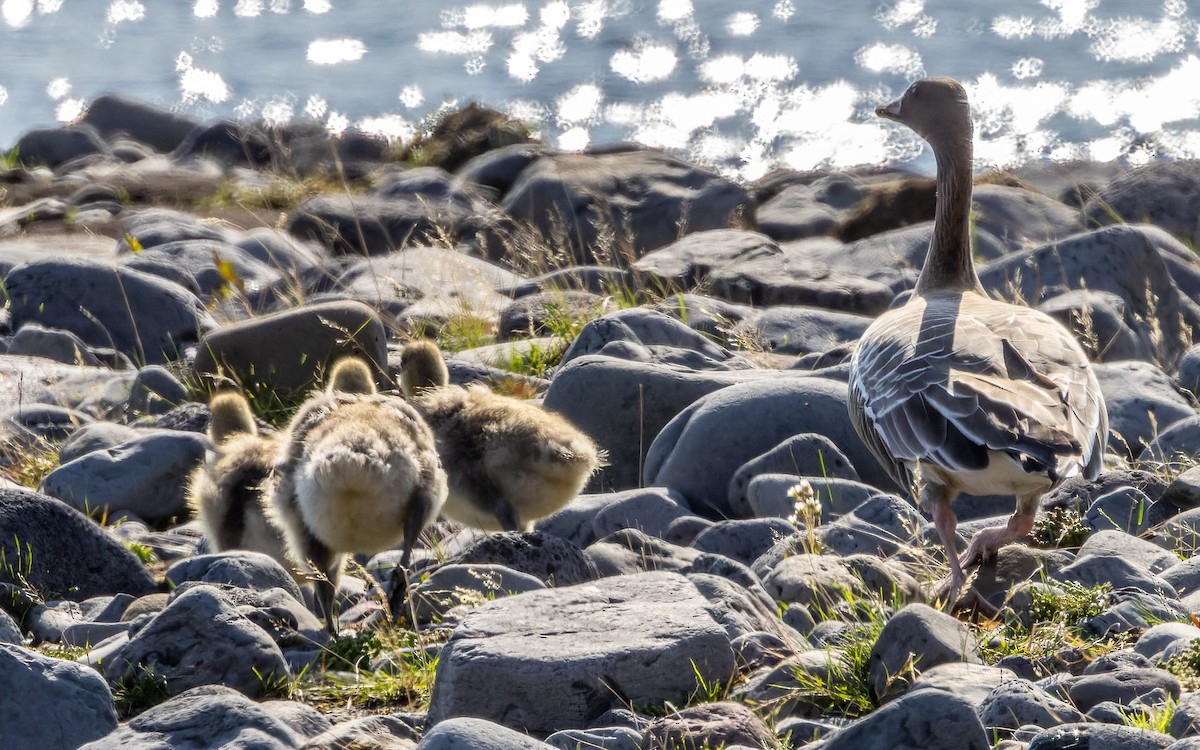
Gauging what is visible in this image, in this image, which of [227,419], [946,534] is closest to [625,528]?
[946,534]

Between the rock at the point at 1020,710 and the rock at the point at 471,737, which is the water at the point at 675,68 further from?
the rock at the point at 471,737

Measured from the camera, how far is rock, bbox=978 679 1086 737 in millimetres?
4141

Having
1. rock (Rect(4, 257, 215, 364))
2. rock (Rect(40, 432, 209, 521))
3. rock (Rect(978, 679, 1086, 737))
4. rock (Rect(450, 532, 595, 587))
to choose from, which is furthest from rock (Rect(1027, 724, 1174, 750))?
rock (Rect(4, 257, 215, 364))

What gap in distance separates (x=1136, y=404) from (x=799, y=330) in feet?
11.4

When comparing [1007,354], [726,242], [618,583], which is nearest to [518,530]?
[618,583]

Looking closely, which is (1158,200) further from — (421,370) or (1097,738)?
(1097,738)

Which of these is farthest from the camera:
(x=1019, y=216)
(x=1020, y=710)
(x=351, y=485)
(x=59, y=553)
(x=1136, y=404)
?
(x=1019, y=216)

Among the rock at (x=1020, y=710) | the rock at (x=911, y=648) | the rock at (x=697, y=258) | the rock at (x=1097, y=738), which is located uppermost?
the rock at (x=1097, y=738)

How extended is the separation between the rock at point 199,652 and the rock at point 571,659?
2.67 feet

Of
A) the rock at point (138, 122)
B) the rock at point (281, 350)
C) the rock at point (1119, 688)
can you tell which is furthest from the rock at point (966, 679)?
the rock at point (138, 122)

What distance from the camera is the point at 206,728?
4.45 meters

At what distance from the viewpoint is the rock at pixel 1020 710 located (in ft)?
13.6

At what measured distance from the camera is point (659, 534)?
303 inches

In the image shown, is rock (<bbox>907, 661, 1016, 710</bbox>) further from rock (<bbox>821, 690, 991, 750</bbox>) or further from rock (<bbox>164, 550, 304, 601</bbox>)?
rock (<bbox>164, 550, 304, 601</bbox>)
